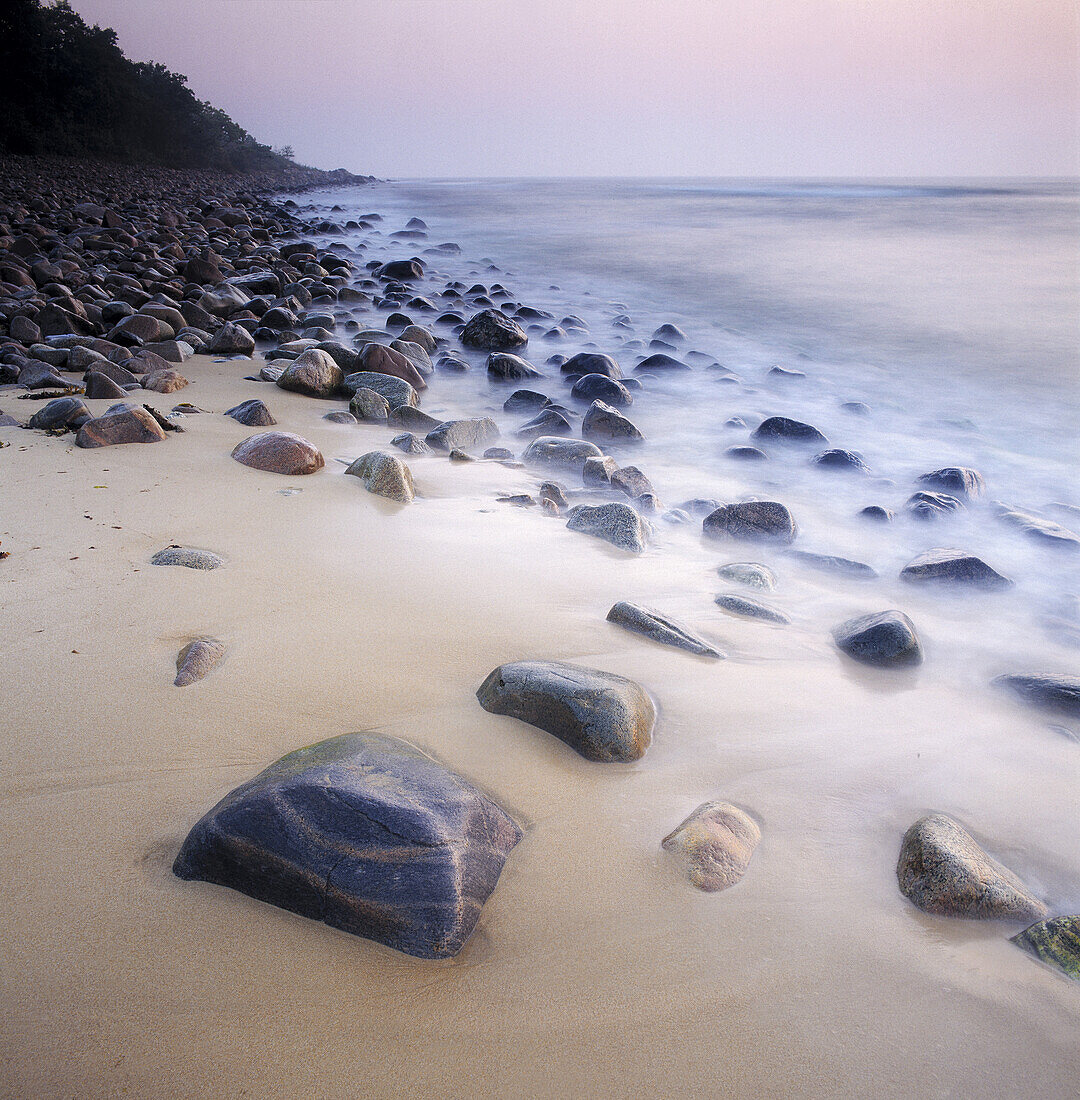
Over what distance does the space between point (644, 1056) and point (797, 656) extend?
3.99 feet

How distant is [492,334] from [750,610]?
4846 mm

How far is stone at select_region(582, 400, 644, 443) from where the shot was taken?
4.17 meters

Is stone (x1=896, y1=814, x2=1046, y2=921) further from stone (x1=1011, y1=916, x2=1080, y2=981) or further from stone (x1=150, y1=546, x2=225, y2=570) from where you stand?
stone (x1=150, y1=546, x2=225, y2=570)

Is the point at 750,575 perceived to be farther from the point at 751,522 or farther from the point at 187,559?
the point at 187,559

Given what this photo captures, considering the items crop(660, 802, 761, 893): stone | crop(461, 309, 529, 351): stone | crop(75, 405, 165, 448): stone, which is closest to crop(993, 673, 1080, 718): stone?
crop(660, 802, 761, 893): stone

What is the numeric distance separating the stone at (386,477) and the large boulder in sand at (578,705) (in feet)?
4.32

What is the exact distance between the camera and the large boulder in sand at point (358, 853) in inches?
38.2

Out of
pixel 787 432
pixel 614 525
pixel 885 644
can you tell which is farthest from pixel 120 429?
pixel 787 432

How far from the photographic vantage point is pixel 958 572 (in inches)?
99.9

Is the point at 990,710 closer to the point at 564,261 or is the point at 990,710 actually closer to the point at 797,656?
the point at 797,656

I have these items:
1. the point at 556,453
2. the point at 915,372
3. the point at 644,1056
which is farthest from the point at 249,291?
the point at 644,1056

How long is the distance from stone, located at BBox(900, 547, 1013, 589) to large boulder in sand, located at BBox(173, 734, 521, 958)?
6.79 feet

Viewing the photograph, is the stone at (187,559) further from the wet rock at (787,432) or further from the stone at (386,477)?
the wet rock at (787,432)

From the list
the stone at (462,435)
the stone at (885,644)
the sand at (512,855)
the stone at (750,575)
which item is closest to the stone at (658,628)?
the sand at (512,855)
